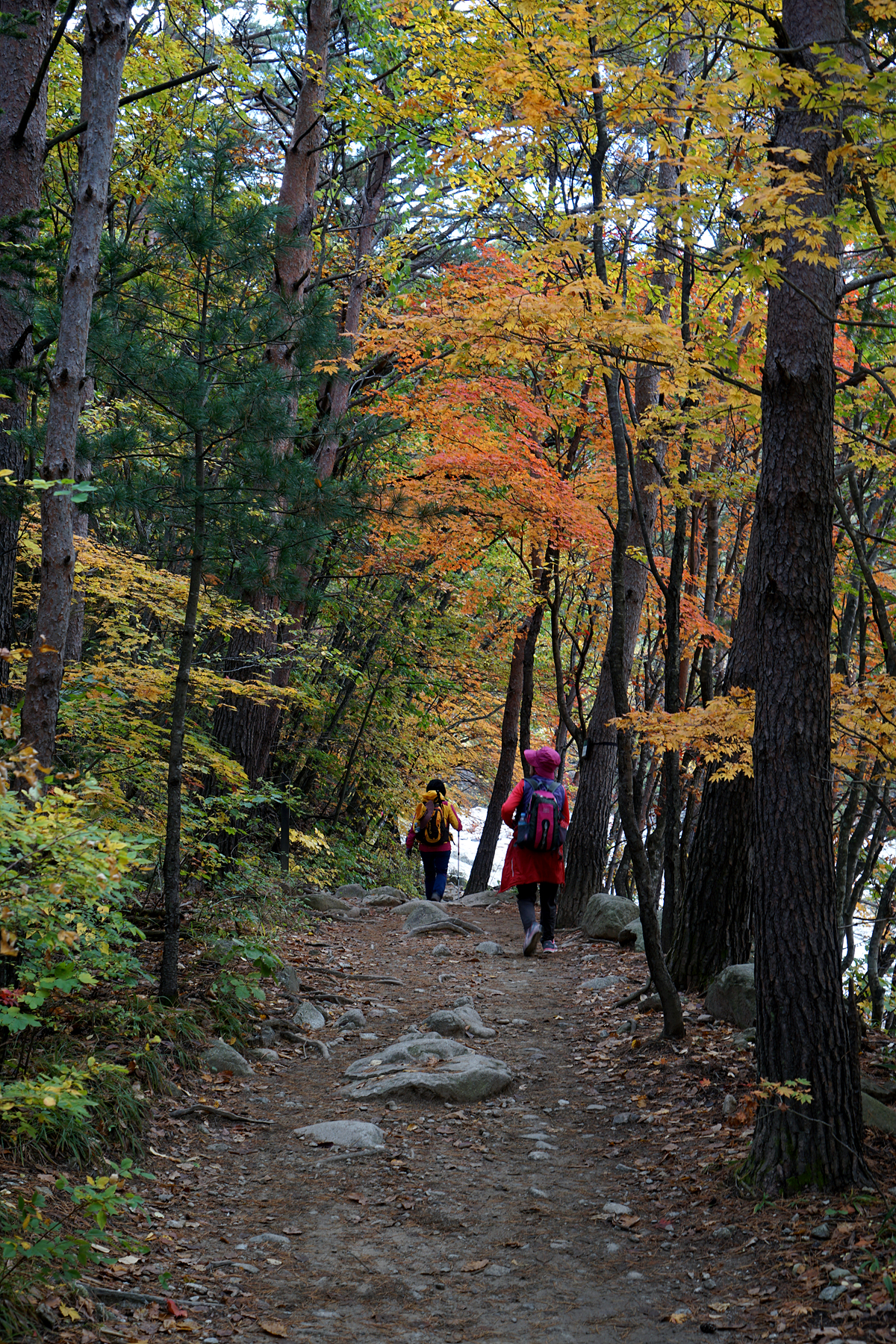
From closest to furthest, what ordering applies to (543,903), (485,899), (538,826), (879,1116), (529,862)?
(879,1116)
(538,826)
(529,862)
(543,903)
(485,899)

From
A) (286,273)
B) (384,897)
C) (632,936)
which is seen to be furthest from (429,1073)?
(286,273)

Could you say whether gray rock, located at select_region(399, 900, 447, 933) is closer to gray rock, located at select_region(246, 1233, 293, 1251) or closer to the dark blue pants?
the dark blue pants

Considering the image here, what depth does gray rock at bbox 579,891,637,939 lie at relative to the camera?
10023 millimetres

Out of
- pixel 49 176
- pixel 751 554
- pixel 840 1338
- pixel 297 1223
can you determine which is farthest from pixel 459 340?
pixel 49 176

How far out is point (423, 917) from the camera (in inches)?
452

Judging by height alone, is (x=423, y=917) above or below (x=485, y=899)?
above

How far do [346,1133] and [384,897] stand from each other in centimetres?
853

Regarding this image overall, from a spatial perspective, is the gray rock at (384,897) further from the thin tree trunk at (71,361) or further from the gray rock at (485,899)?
the thin tree trunk at (71,361)

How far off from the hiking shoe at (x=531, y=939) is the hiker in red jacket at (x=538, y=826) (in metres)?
0.49

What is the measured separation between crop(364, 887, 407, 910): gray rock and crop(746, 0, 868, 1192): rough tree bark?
9188 mm

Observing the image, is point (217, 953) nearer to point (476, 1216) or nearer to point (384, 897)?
point (476, 1216)

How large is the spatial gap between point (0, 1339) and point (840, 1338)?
261cm

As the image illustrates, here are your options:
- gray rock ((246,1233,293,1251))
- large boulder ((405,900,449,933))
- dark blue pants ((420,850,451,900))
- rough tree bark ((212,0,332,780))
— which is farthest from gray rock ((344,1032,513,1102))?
dark blue pants ((420,850,451,900))

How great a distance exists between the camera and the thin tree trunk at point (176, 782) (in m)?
6.05
